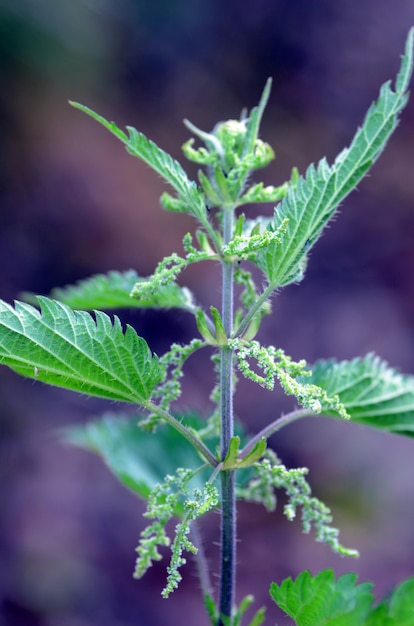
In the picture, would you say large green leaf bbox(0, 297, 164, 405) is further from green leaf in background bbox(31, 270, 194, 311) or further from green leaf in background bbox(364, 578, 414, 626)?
green leaf in background bbox(364, 578, 414, 626)

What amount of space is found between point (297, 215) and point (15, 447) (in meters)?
4.35

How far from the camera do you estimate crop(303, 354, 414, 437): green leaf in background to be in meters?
1.66

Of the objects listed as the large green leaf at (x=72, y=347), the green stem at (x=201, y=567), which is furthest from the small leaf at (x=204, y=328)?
the green stem at (x=201, y=567)

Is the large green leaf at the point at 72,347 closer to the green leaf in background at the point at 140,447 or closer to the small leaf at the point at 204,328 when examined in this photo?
the small leaf at the point at 204,328

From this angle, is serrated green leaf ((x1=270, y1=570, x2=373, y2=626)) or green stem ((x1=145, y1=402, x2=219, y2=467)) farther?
green stem ((x1=145, y1=402, x2=219, y2=467))

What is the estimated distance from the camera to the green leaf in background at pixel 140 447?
6.90ft

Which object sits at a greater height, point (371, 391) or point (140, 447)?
point (371, 391)

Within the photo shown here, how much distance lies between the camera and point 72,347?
132 centimetres

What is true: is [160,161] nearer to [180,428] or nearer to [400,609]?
[180,428]

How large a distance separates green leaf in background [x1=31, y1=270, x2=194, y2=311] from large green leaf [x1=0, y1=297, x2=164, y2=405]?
303mm

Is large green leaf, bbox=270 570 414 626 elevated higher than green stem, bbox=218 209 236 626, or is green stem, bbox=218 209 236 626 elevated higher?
green stem, bbox=218 209 236 626

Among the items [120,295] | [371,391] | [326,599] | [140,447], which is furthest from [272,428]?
[140,447]

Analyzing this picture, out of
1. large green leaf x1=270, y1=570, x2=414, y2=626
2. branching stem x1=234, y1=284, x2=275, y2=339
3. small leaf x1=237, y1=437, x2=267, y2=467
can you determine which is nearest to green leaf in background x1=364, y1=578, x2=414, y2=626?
large green leaf x1=270, y1=570, x2=414, y2=626

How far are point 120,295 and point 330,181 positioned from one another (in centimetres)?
66
